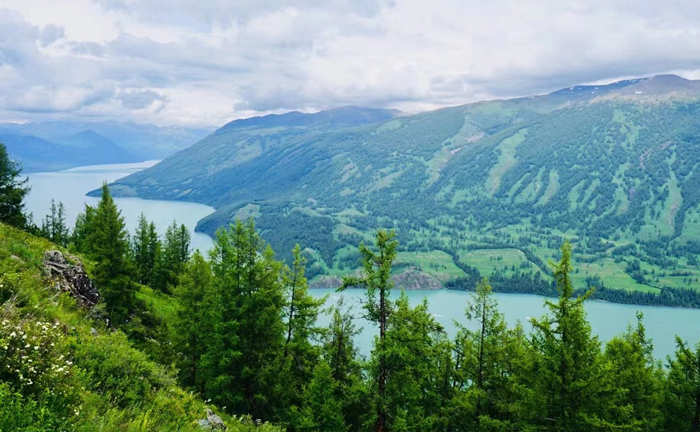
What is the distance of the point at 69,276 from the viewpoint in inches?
651

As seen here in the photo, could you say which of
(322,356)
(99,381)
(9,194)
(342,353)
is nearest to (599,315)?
(322,356)

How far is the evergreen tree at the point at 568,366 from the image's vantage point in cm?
1727

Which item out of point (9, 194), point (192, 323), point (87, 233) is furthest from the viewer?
point (87, 233)

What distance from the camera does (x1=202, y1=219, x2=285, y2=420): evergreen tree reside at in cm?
2117

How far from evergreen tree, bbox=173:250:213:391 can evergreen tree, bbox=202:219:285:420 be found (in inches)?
59.1

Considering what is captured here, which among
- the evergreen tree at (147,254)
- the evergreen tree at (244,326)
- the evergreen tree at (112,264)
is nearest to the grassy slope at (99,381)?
the evergreen tree at (244,326)

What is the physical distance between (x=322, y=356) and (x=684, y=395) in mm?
21752

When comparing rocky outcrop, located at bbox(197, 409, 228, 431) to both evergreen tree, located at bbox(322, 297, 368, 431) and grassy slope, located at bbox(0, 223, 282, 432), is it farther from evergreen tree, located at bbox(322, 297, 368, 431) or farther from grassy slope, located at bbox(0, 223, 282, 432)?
evergreen tree, located at bbox(322, 297, 368, 431)

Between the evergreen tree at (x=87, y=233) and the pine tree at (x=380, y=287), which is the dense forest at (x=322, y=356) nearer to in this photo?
the pine tree at (x=380, y=287)

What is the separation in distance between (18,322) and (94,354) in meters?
2.46

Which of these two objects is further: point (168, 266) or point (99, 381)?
point (168, 266)

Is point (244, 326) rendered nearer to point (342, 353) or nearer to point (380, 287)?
point (380, 287)

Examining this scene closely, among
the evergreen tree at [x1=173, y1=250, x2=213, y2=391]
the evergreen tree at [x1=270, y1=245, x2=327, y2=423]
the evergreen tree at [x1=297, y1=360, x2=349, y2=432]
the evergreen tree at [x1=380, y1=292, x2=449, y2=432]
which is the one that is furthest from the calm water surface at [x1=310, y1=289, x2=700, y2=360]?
the evergreen tree at [x1=380, y1=292, x2=449, y2=432]

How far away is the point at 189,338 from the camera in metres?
24.5
